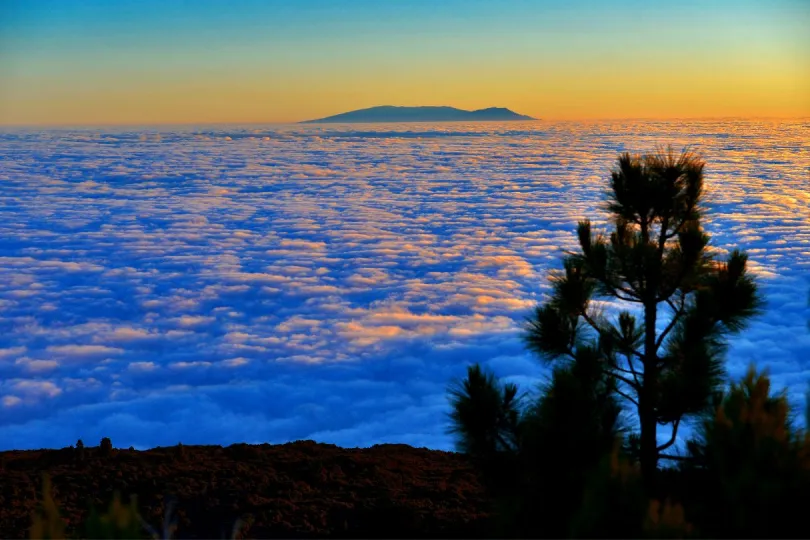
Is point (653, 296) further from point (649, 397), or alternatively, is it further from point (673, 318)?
point (649, 397)

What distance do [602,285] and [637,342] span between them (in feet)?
2.23

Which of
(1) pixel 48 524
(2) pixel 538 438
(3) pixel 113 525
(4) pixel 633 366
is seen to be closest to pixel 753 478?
(2) pixel 538 438

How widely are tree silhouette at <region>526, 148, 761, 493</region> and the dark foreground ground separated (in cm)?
183

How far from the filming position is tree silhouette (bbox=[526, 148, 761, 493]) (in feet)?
21.7

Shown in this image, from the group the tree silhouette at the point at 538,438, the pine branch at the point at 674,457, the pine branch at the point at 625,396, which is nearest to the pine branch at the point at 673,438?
the pine branch at the point at 674,457

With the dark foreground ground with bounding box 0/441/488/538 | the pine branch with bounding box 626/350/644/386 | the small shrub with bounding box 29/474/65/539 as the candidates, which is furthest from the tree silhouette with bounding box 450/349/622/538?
the small shrub with bounding box 29/474/65/539

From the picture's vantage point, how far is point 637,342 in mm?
7211

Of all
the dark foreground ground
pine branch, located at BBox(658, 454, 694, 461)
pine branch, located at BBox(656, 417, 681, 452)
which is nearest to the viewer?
pine branch, located at BBox(658, 454, 694, 461)

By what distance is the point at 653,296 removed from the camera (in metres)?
6.80

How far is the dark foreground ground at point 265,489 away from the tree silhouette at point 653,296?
1.83 metres

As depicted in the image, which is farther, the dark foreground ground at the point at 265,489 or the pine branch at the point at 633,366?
the dark foreground ground at the point at 265,489

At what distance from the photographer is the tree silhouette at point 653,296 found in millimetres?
6625

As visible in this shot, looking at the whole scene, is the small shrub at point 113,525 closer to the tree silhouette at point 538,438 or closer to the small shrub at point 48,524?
the small shrub at point 48,524

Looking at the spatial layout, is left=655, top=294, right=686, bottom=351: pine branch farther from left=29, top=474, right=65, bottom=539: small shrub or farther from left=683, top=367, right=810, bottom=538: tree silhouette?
left=29, top=474, right=65, bottom=539: small shrub
